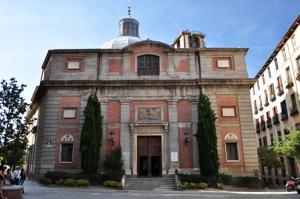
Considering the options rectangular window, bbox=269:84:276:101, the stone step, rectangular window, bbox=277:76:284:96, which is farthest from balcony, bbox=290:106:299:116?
the stone step

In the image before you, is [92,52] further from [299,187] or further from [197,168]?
[299,187]

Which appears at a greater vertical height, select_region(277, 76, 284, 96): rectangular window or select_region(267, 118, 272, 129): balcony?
select_region(277, 76, 284, 96): rectangular window

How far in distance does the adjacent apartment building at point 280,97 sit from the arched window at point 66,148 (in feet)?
57.5

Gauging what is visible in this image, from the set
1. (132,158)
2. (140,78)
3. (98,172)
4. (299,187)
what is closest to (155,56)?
(140,78)

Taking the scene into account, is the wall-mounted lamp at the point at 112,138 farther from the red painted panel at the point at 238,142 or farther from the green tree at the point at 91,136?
the red painted panel at the point at 238,142

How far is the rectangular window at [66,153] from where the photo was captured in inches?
839

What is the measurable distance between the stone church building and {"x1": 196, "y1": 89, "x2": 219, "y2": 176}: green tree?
1209 millimetres

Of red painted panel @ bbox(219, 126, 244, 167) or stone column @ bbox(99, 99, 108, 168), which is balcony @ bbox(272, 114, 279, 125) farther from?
stone column @ bbox(99, 99, 108, 168)

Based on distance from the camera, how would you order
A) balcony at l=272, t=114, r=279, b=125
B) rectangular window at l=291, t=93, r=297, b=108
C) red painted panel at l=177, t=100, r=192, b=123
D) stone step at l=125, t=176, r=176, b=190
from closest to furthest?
stone step at l=125, t=176, r=176, b=190 → red painted panel at l=177, t=100, r=192, b=123 → rectangular window at l=291, t=93, r=297, b=108 → balcony at l=272, t=114, r=279, b=125

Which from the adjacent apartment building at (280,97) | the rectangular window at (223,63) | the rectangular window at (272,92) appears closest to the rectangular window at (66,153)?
the rectangular window at (223,63)

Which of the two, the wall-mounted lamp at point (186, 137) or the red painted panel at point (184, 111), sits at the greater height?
the red painted panel at point (184, 111)

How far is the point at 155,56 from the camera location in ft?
79.4

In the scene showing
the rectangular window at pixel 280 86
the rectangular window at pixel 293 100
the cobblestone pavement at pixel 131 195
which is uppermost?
the rectangular window at pixel 280 86

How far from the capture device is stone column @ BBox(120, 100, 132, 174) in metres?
21.1
